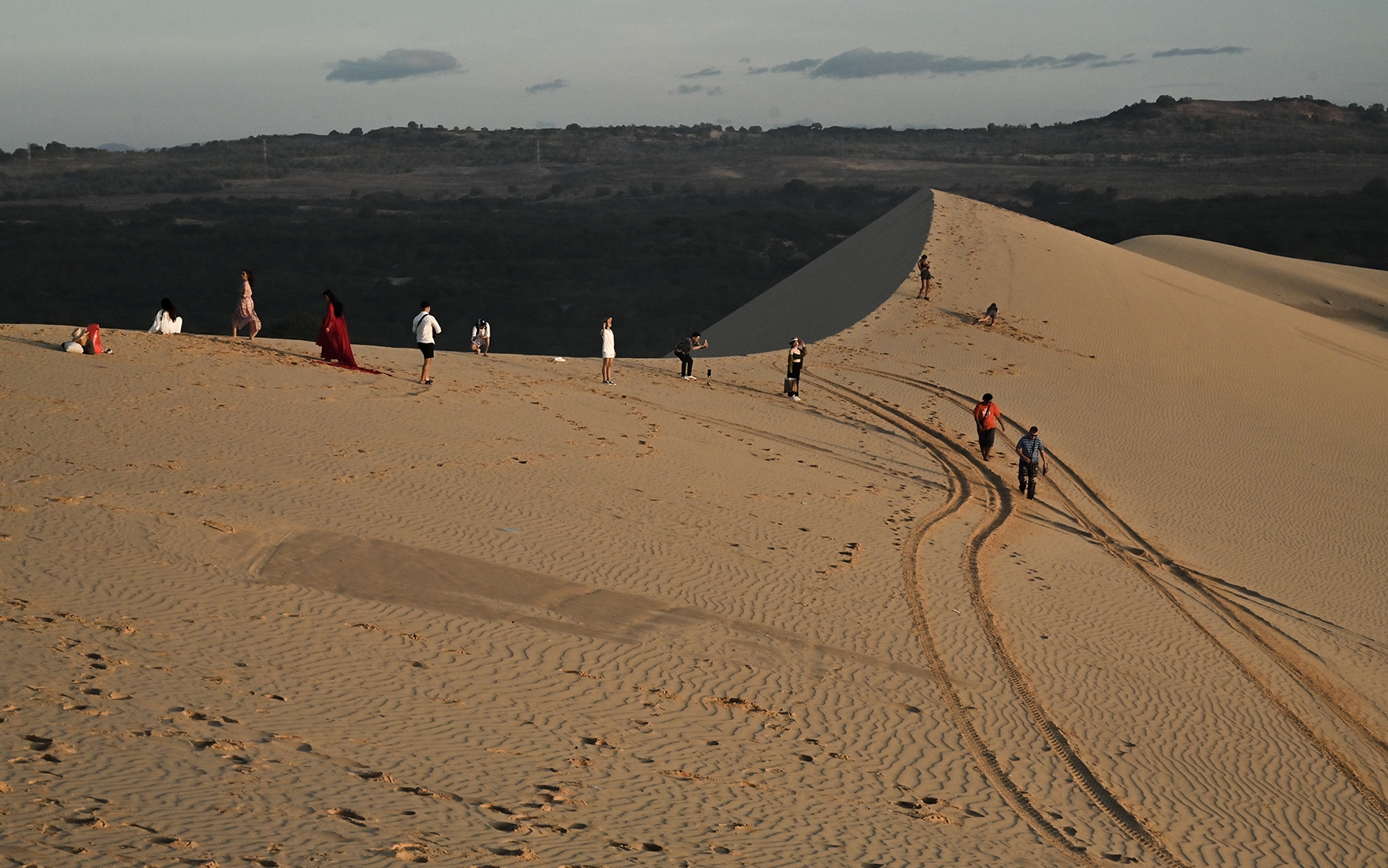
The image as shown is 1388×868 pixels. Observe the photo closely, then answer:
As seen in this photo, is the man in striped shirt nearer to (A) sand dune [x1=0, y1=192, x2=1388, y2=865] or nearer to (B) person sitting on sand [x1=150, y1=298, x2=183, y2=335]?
(A) sand dune [x1=0, y1=192, x2=1388, y2=865]

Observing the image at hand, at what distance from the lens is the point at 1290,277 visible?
4141cm

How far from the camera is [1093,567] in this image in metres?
15.4

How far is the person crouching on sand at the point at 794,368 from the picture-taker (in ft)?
73.5

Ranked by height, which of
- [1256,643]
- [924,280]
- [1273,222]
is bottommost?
[1256,643]

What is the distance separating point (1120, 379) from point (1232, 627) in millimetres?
12509

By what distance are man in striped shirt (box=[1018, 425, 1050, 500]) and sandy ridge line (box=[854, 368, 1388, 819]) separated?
68 cm

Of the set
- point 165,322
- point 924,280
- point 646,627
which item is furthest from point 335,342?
point 924,280

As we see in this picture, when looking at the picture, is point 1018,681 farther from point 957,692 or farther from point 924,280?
point 924,280

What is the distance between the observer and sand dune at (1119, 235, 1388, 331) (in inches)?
1524

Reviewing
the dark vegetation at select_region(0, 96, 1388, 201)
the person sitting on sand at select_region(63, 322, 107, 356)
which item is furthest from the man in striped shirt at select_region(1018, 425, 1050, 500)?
the dark vegetation at select_region(0, 96, 1388, 201)

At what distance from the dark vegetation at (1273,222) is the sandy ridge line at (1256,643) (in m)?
46.6

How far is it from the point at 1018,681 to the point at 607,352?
1166 cm

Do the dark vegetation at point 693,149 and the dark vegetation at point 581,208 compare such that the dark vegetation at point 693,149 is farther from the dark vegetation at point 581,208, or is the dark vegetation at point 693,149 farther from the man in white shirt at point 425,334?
the man in white shirt at point 425,334

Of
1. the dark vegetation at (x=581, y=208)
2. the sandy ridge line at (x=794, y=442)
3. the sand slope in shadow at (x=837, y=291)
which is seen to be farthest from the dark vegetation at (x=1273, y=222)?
the sandy ridge line at (x=794, y=442)
